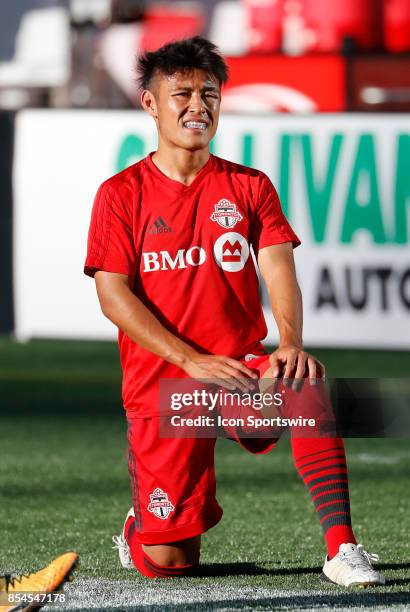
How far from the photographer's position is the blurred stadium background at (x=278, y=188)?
7959 millimetres

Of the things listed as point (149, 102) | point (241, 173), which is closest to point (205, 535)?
point (241, 173)

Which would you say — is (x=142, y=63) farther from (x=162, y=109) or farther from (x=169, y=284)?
(x=169, y=284)

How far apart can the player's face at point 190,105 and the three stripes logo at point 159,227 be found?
227 millimetres

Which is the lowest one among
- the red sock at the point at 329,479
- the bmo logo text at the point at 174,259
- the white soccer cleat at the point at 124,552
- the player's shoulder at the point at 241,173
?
the white soccer cleat at the point at 124,552

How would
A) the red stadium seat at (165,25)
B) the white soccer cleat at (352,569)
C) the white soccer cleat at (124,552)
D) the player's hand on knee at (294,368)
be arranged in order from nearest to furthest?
the player's hand on knee at (294,368)
the white soccer cleat at (352,569)
the white soccer cleat at (124,552)
the red stadium seat at (165,25)

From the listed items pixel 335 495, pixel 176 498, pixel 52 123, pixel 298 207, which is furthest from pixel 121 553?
pixel 52 123

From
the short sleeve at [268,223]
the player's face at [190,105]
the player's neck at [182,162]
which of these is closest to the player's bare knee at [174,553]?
the short sleeve at [268,223]

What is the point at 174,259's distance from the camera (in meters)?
4.46

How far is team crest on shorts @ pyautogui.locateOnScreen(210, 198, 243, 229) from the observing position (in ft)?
14.6

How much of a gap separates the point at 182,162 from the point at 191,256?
28 cm

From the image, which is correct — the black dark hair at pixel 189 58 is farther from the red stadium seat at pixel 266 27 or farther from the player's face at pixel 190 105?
the red stadium seat at pixel 266 27

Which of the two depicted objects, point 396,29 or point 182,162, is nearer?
point 182,162

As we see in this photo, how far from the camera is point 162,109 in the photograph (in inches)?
175

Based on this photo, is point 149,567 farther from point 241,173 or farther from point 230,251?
point 241,173
